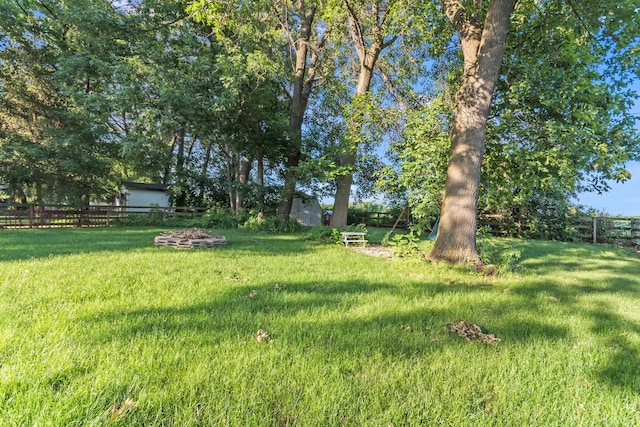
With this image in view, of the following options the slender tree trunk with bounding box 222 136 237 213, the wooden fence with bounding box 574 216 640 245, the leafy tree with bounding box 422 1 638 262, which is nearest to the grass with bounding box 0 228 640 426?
the leafy tree with bounding box 422 1 638 262

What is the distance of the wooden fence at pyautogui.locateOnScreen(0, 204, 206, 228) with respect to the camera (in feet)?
40.8

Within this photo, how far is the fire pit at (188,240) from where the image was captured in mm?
6637

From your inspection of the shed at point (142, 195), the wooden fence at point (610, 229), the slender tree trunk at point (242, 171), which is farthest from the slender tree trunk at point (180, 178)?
the wooden fence at point (610, 229)

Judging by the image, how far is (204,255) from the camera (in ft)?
18.6

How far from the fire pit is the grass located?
250 cm

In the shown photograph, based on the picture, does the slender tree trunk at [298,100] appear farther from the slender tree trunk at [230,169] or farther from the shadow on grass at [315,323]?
the shadow on grass at [315,323]

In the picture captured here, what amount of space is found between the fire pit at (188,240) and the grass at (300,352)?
2497mm

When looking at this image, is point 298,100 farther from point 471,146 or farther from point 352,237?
point 471,146

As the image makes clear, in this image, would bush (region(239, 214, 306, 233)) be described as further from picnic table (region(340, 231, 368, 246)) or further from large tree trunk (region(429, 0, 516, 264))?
large tree trunk (region(429, 0, 516, 264))

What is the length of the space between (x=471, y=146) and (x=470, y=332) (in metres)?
4.00

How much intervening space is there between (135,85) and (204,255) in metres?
7.08

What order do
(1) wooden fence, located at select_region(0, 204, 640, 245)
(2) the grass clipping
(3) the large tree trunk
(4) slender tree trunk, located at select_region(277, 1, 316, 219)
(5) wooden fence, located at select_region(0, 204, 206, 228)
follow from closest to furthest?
1. (2) the grass clipping
2. (3) the large tree trunk
3. (4) slender tree trunk, located at select_region(277, 1, 316, 219)
4. (1) wooden fence, located at select_region(0, 204, 640, 245)
5. (5) wooden fence, located at select_region(0, 204, 206, 228)

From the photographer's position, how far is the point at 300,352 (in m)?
2.13

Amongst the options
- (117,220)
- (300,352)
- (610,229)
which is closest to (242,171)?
(117,220)
